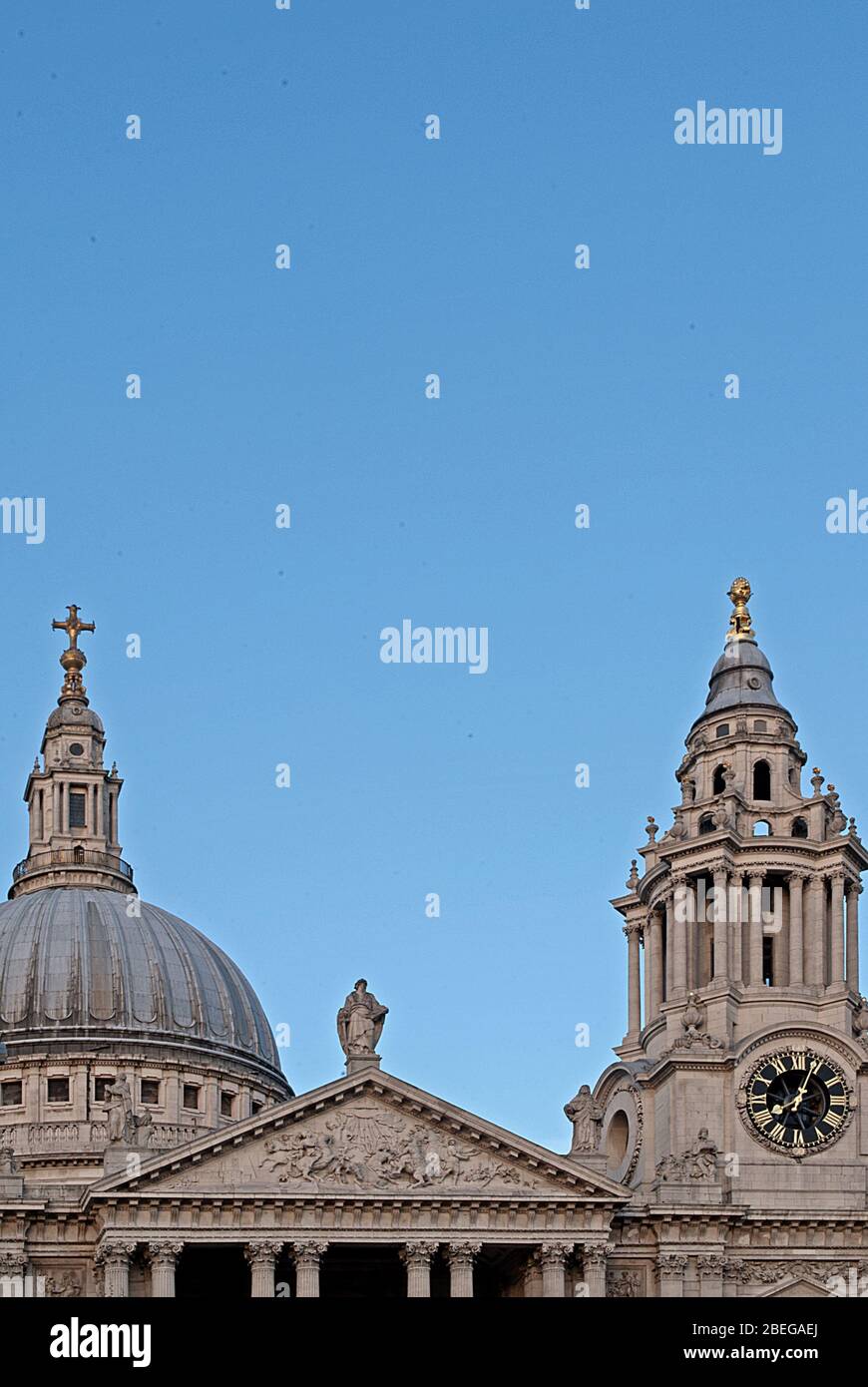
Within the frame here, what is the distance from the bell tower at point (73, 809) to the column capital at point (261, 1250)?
4078 cm

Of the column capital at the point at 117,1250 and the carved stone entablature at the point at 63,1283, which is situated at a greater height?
the column capital at the point at 117,1250

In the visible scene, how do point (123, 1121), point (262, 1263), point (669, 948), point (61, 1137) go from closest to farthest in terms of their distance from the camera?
point (262, 1263) → point (123, 1121) → point (669, 948) → point (61, 1137)

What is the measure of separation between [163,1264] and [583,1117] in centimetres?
1743

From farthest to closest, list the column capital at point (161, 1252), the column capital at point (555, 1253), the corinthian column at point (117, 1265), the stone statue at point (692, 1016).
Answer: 1. the stone statue at point (692, 1016)
2. the column capital at point (555, 1253)
3. the column capital at point (161, 1252)
4. the corinthian column at point (117, 1265)

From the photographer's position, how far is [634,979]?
369 ft

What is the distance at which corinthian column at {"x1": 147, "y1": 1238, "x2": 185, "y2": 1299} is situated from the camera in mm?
97438

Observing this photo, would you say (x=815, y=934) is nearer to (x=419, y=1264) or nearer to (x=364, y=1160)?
(x=364, y=1160)

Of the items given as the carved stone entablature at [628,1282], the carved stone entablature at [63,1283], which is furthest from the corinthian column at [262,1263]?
the carved stone entablature at [628,1282]

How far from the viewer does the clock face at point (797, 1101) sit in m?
105

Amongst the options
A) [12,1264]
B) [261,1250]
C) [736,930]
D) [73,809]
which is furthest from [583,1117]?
[73,809]

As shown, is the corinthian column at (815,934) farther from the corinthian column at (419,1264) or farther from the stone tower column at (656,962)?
the corinthian column at (419,1264)
